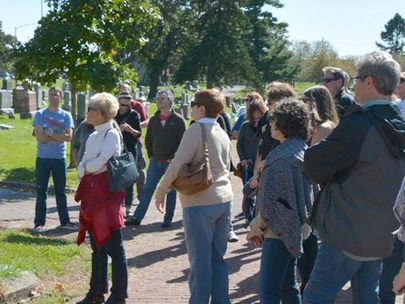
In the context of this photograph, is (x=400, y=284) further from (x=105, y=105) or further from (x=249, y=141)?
(x=249, y=141)

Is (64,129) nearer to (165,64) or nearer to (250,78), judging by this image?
(250,78)

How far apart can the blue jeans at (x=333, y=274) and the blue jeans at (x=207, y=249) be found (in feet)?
5.01

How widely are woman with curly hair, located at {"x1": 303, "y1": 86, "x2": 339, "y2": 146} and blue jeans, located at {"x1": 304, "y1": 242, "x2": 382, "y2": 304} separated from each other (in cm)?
172

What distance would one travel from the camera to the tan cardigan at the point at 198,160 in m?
6.18

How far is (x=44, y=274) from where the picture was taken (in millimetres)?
7652

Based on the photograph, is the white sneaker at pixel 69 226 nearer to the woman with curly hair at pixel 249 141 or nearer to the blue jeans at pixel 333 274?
the woman with curly hair at pixel 249 141

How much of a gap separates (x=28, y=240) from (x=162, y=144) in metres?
2.58

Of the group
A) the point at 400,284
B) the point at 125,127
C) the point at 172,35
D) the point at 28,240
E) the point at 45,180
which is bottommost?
the point at 28,240

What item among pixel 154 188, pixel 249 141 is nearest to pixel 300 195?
pixel 249 141

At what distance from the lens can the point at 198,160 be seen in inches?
245

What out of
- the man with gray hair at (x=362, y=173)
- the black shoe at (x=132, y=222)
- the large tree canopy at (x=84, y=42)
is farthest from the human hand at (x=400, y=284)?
the large tree canopy at (x=84, y=42)

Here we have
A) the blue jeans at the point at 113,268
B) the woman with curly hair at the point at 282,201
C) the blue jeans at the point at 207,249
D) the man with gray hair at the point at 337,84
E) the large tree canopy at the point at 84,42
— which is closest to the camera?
the woman with curly hair at the point at 282,201

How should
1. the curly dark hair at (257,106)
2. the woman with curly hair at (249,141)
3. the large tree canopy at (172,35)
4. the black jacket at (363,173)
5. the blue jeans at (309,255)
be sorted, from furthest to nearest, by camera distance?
the large tree canopy at (172,35) < the woman with curly hair at (249,141) < the curly dark hair at (257,106) < the blue jeans at (309,255) < the black jacket at (363,173)

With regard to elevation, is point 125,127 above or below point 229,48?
below
